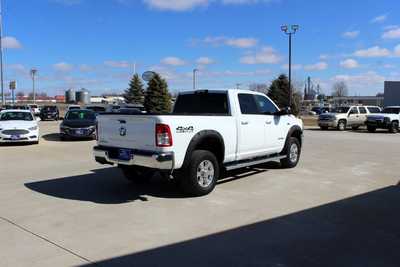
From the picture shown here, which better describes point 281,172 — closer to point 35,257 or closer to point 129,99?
point 35,257

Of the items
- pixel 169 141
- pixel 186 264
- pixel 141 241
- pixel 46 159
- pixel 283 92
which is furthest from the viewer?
pixel 283 92

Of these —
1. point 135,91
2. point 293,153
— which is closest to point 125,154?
point 293,153

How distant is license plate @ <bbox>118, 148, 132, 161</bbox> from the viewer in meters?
7.86

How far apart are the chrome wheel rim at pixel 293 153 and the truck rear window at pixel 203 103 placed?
298cm

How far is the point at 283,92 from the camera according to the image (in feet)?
206

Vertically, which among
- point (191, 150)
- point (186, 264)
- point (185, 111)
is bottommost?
point (186, 264)

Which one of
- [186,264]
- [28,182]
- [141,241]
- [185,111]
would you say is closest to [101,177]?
[28,182]

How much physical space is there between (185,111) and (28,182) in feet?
12.3

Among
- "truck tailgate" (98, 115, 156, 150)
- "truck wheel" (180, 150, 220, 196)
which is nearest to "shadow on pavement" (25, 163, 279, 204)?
"truck wheel" (180, 150, 220, 196)

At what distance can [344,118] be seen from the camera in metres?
30.4

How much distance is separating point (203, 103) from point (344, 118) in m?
23.0

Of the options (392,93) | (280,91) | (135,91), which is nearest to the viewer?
(280,91)

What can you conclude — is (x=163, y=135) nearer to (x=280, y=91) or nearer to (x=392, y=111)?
(x=392, y=111)

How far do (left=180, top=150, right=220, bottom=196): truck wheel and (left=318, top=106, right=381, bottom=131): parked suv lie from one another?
23.4m
